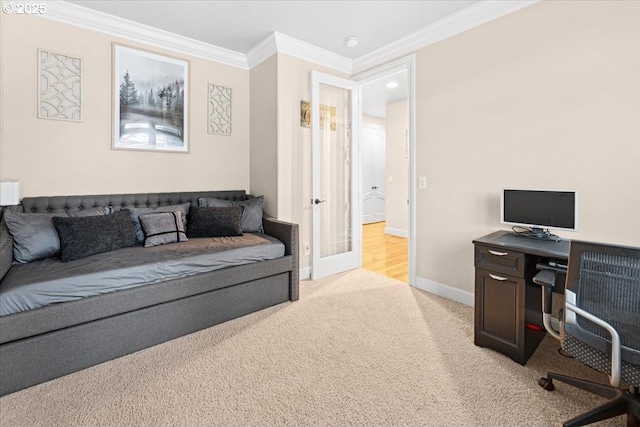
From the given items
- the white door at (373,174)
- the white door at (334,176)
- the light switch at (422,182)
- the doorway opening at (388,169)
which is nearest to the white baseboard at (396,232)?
the doorway opening at (388,169)

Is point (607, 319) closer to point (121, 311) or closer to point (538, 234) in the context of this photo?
point (538, 234)

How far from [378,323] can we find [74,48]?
146 inches

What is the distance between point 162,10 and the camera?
2805 millimetres

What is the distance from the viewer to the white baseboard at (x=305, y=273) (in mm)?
3617

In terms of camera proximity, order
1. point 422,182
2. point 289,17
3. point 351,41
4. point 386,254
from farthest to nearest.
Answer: point 386,254 → point 351,41 → point 422,182 → point 289,17

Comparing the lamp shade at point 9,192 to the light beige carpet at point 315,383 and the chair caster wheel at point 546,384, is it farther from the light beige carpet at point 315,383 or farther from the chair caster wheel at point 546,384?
the chair caster wheel at point 546,384

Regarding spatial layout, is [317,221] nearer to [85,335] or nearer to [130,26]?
[85,335]

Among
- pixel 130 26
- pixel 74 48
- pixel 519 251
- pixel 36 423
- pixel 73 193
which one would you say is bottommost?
pixel 36 423

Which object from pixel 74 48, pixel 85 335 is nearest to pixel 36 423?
pixel 85 335

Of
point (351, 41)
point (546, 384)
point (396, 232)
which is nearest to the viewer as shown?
point (546, 384)

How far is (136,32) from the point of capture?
3.09m

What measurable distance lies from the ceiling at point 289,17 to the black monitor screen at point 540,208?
1.72 metres

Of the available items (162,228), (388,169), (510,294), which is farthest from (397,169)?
(162,228)

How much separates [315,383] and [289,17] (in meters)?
3.08
